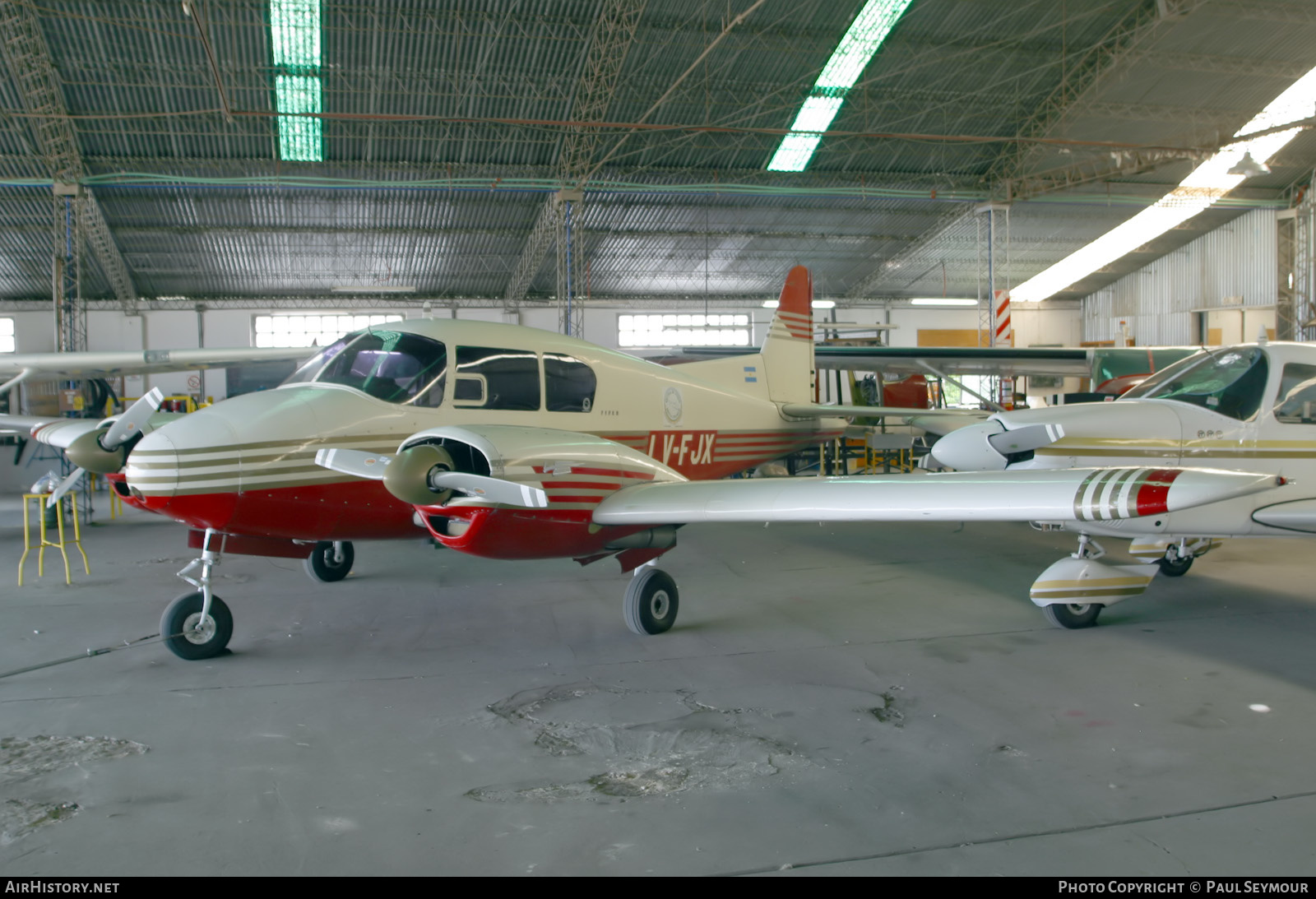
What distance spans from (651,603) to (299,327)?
27.6 meters

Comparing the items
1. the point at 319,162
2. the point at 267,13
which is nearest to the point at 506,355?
the point at 267,13

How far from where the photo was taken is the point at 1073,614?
654 centimetres

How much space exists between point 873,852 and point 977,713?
1.80m

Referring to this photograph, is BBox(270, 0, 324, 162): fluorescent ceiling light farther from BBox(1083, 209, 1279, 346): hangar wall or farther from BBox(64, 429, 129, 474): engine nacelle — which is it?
BBox(1083, 209, 1279, 346): hangar wall

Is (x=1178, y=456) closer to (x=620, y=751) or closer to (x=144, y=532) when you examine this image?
(x=620, y=751)

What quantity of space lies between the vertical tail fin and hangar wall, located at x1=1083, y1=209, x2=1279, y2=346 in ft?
84.8

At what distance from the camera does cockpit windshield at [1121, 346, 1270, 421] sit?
7.02 m

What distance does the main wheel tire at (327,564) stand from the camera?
8656mm

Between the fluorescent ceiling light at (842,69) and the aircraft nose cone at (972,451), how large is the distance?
14.4 m

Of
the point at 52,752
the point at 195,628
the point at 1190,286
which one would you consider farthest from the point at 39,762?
the point at 1190,286

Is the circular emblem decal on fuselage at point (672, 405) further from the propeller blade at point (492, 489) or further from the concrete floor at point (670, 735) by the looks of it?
the propeller blade at point (492, 489)

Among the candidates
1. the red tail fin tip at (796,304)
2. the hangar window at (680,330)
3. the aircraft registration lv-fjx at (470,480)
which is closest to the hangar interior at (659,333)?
the hangar window at (680,330)

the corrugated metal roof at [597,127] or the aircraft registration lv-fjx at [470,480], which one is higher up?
the corrugated metal roof at [597,127]

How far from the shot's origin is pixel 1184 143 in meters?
23.4
